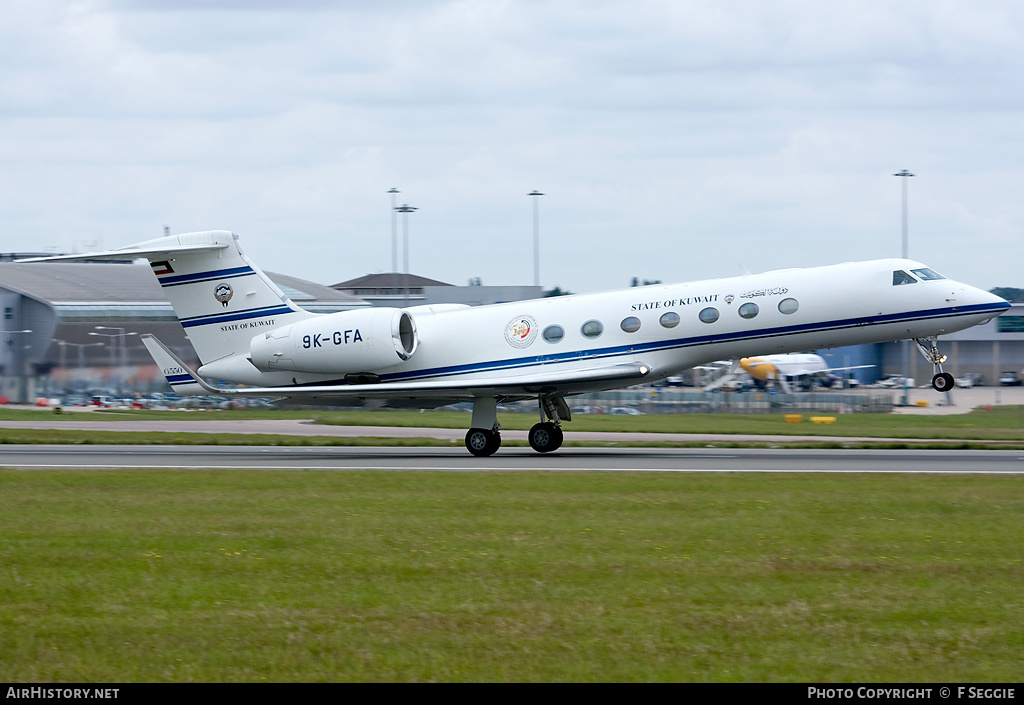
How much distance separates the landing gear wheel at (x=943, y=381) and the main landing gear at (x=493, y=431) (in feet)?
27.1

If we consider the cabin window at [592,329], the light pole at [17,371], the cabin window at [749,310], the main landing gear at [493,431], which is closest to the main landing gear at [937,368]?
the cabin window at [749,310]

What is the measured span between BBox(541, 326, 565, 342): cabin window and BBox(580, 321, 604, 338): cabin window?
49 cm

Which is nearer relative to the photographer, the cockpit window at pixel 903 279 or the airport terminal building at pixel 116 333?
the cockpit window at pixel 903 279

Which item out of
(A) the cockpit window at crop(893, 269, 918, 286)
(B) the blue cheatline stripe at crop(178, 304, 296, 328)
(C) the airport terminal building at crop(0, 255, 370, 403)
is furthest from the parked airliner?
(B) the blue cheatline stripe at crop(178, 304, 296, 328)

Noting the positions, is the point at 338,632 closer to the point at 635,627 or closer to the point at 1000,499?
the point at 635,627

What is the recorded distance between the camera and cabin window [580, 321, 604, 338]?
2527 cm

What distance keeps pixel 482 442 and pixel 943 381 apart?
396 inches

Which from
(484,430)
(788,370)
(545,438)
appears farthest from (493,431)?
(788,370)

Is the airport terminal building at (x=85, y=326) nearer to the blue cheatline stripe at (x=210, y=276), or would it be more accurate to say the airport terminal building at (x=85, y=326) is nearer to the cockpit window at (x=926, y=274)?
the blue cheatline stripe at (x=210, y=276)

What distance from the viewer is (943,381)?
76.1 feet

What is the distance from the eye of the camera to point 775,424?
4094 centimetres

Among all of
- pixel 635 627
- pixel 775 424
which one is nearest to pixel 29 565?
pixel 635 627

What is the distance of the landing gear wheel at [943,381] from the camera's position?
23.0m

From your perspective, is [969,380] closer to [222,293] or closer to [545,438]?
[545,438]
